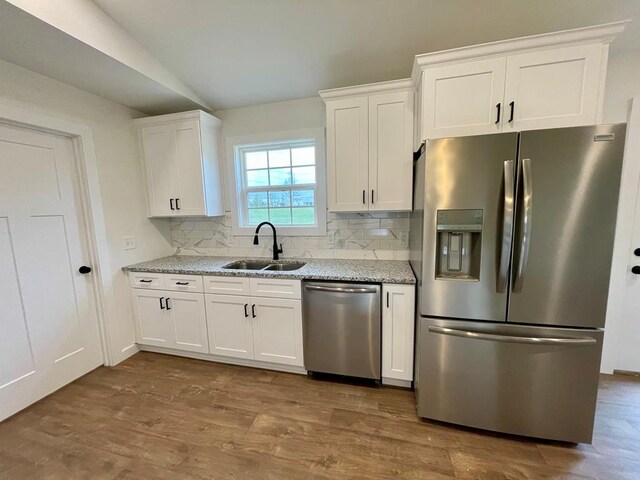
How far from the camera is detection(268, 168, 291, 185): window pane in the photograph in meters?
2.82

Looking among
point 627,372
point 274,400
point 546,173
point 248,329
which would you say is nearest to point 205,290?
point 248,329

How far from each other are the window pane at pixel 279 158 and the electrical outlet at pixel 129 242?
5.37 ft

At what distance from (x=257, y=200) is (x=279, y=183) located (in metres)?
0.34

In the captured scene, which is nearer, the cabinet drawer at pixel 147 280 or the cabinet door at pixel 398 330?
the cabinet door at pixel 398 330

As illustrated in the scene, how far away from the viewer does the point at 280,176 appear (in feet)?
9.32

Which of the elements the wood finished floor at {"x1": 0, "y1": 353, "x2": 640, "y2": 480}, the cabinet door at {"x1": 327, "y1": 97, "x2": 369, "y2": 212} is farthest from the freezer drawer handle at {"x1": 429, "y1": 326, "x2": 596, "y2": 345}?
the cabinet door at {"x1": 327, "y1": 97, "x2": 369, "y2": 212}

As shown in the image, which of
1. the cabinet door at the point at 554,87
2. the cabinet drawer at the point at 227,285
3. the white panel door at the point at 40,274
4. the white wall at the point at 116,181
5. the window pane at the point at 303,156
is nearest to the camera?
the cabinet door at the point at 554,87

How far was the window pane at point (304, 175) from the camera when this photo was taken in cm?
273

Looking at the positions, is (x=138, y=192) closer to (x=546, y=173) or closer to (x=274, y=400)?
(x=274, y=400)

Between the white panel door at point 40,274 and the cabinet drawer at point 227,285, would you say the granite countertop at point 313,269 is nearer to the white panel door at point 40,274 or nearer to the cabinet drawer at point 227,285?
the cabinet drawer at point 227,285

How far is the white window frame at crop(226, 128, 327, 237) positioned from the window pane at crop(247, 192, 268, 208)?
0.30 ft

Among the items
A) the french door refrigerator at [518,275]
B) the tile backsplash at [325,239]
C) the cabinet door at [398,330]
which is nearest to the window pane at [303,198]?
the tile backsplash at [325,239]

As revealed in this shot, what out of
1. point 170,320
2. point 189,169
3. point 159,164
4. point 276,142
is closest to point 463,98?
point 276,142

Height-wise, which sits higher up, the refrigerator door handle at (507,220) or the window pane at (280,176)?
the window pane at (280,176)
